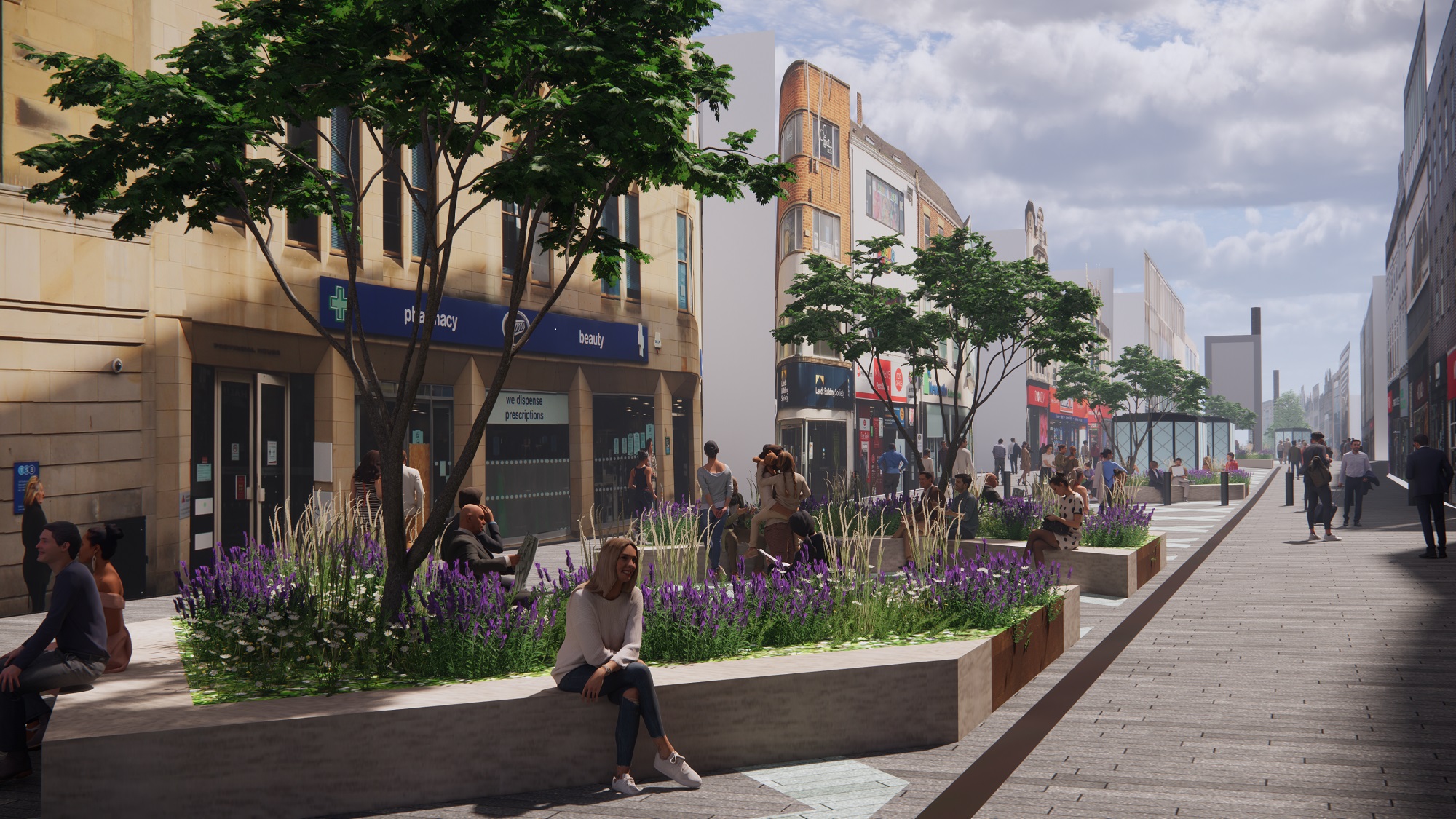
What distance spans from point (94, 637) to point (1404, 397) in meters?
62.9

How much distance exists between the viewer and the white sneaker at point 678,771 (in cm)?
590

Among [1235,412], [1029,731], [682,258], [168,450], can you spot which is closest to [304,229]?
[168,450]

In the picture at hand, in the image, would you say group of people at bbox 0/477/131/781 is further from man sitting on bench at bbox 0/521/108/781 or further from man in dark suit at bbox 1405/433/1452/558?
man in dark suit at bbox 1405/433/1452/558

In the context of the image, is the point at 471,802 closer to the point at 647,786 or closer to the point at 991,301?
the point at 647,786

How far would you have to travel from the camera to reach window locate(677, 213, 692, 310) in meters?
25.2

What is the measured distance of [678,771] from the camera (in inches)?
232

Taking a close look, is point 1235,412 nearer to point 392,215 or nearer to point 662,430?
point 662,430

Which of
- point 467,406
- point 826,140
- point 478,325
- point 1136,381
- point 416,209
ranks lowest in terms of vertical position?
point 467,406

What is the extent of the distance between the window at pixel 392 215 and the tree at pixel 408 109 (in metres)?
9.53

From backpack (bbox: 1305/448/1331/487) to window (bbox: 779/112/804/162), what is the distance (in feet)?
59.8

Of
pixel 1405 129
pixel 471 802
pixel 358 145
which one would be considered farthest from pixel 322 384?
pixel 1405 129

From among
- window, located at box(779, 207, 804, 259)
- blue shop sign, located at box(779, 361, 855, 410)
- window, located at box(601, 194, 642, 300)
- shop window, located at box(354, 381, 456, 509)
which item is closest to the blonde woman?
shop window, located at box(354, 381, 456, 509)

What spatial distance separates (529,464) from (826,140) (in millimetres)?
19340

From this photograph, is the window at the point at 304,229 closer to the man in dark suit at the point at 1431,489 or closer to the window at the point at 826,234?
the man in dark suit at the point at 1431,489
